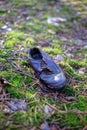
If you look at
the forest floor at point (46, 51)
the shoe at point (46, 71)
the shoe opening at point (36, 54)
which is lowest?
the forest floor at point (46, 51)

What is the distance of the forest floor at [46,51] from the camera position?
8.67 feet

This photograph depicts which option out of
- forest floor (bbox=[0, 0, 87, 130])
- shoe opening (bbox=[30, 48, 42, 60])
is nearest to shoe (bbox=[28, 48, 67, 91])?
shoe opening (bbox=[30, 48, 42, 60])

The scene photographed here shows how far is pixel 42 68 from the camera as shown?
10.6ft

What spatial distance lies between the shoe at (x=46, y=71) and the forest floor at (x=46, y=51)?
10 cm

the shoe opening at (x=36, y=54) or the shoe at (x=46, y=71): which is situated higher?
the shoe opening at (x=36, y=54)

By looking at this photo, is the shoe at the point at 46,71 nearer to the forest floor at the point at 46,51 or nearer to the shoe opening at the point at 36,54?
the shoe opening at the point at 36,54

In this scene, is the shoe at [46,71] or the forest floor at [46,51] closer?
the forest floor at [46,51]

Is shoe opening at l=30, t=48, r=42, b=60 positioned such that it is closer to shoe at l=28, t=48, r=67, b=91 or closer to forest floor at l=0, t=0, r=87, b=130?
shoe at l=28, t=48, r=67, b=91

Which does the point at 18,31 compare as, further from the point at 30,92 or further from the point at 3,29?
the point at 30,92

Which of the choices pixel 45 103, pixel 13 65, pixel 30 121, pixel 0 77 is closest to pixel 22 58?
pixel 13 65

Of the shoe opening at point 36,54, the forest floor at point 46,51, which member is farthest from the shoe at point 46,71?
the forest floor at point 46,51

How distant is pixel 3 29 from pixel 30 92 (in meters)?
2.18

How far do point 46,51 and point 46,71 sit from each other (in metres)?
0.93

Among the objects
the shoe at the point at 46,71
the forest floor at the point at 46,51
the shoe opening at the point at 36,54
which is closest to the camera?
the forest floor at the point at 46,51
